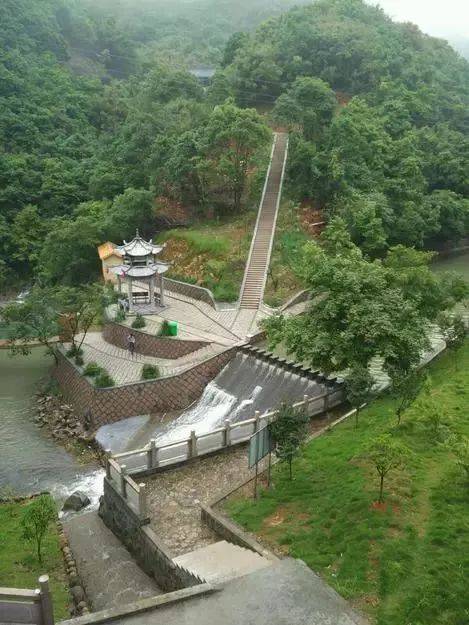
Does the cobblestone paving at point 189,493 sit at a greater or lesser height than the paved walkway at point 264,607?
lesser

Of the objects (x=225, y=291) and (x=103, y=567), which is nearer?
(x=103, y=567)

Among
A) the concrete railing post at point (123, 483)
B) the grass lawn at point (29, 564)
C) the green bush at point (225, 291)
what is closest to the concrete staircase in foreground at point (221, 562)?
the grass lawn at point (29, 564)

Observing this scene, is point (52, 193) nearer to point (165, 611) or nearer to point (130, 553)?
point (130, 553)

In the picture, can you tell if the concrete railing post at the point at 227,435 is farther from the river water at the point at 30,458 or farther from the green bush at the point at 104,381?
the green bush at the point at 104,381

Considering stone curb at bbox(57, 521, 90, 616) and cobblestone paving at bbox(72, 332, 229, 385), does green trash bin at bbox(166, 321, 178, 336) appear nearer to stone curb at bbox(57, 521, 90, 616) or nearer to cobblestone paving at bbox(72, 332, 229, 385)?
cobblestone paving at bbox(72, 332, 229, 385)

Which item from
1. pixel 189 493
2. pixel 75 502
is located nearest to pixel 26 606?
pixel 189 493

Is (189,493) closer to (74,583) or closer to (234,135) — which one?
(74,583)

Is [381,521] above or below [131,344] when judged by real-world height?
below
